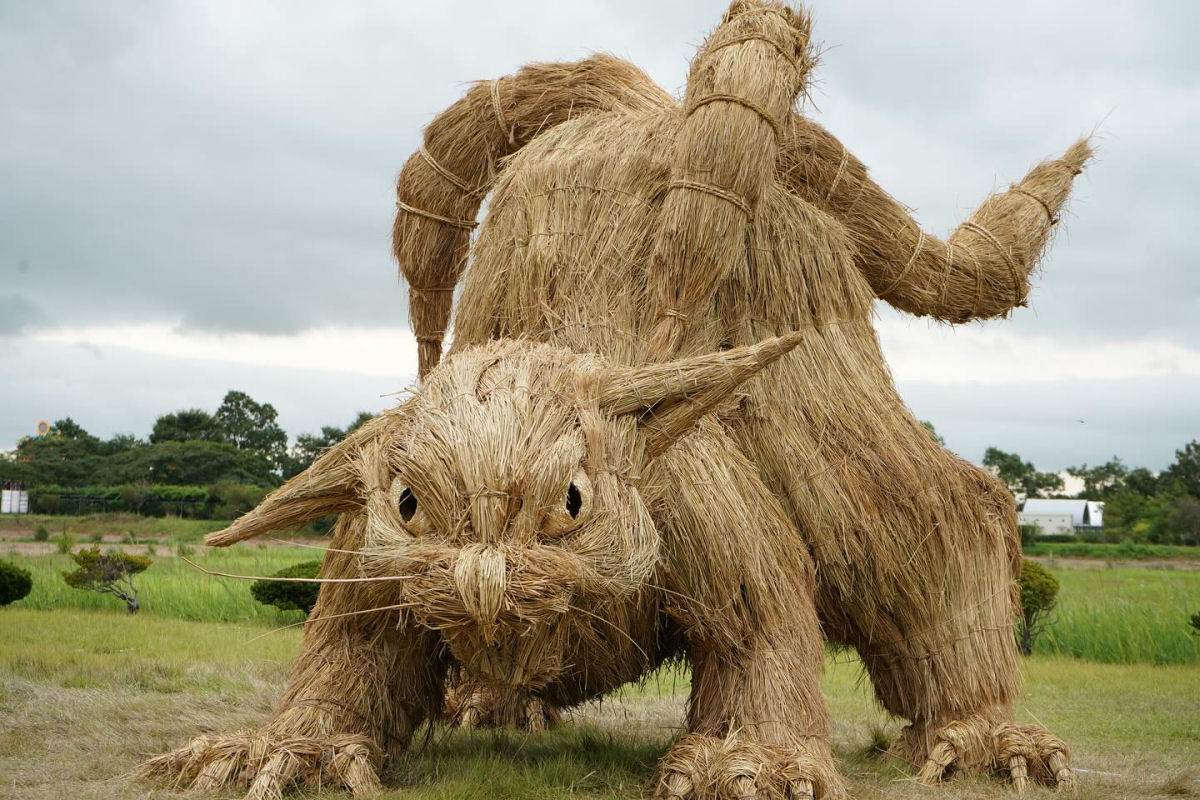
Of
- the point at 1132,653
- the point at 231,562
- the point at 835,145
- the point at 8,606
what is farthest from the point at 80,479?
the point at 835,145

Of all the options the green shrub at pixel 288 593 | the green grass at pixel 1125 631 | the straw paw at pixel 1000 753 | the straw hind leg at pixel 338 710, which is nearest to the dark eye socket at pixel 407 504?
the straw hind leg at pixel 338 710

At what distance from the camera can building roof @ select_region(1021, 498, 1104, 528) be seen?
45719 mm

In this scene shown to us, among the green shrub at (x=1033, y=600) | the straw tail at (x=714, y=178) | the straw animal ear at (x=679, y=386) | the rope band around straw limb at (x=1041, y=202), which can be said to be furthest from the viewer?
the green shrub at (x=1033, y=600)

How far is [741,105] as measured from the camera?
4.72m

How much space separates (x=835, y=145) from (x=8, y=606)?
10.6 m

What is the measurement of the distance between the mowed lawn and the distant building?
122 feet

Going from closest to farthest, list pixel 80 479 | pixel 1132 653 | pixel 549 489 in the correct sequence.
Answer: pixel 549 489 → pixel 1132 653 → pixel 80 479

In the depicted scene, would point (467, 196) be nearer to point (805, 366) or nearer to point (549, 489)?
point (805, 366)

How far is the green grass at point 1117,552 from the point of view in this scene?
27.7 metres

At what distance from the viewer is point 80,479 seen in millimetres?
27891

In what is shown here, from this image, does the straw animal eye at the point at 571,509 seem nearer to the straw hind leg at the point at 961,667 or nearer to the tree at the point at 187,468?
the straw hind leg at the point at 961,667

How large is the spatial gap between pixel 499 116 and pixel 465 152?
0.27 meters

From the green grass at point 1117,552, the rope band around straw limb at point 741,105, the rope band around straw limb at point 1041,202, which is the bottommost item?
the green grass at point 1117,552

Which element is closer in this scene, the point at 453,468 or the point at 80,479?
the point at 453,468
